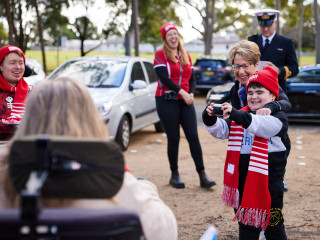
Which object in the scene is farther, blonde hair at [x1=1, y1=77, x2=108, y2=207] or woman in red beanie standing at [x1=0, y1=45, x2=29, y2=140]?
woman in red beanie standing at [x1=0, y1=45, x2=29, y2=140]

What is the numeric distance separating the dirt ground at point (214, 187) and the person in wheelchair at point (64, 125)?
8.30 feet

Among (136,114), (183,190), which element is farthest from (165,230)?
(136,114)

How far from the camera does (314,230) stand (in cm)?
419

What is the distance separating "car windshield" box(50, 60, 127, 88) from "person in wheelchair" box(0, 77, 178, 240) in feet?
20.7

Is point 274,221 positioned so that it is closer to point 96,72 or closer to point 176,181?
point 176,181

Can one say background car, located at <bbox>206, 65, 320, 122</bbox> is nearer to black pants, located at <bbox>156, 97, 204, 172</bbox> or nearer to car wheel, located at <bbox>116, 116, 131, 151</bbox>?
car wheel, located at <bbox>116, 116, 131, 151</bbox>

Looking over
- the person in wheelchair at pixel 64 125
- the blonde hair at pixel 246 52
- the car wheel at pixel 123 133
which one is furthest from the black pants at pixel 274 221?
the car wheel at pixel 123 133

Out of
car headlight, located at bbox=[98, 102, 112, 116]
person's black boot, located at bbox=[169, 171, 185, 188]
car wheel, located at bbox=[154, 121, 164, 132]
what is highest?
car headlight, located at bbox=[98, 102, 112, 116]

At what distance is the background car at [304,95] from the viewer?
10820mm

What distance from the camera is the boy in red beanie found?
2912 mm

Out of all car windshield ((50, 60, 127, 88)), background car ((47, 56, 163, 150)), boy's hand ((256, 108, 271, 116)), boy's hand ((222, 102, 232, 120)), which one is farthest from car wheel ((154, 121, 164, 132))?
boy's hand ((222, 102, 232, 120))

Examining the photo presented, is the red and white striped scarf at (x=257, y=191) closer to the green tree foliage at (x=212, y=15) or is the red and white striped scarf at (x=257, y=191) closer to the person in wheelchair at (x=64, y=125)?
the person in wheelchair at (x=64, y=125)

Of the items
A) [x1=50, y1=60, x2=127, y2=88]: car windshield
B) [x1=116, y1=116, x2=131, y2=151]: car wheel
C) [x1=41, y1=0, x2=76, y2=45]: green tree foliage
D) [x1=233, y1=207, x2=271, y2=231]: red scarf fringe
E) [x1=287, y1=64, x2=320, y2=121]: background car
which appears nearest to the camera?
[x1=233, y1=207, x2=271, y2=231]: red scarf fringe

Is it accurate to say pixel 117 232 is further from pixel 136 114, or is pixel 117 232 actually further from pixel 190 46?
pixel 190 46
